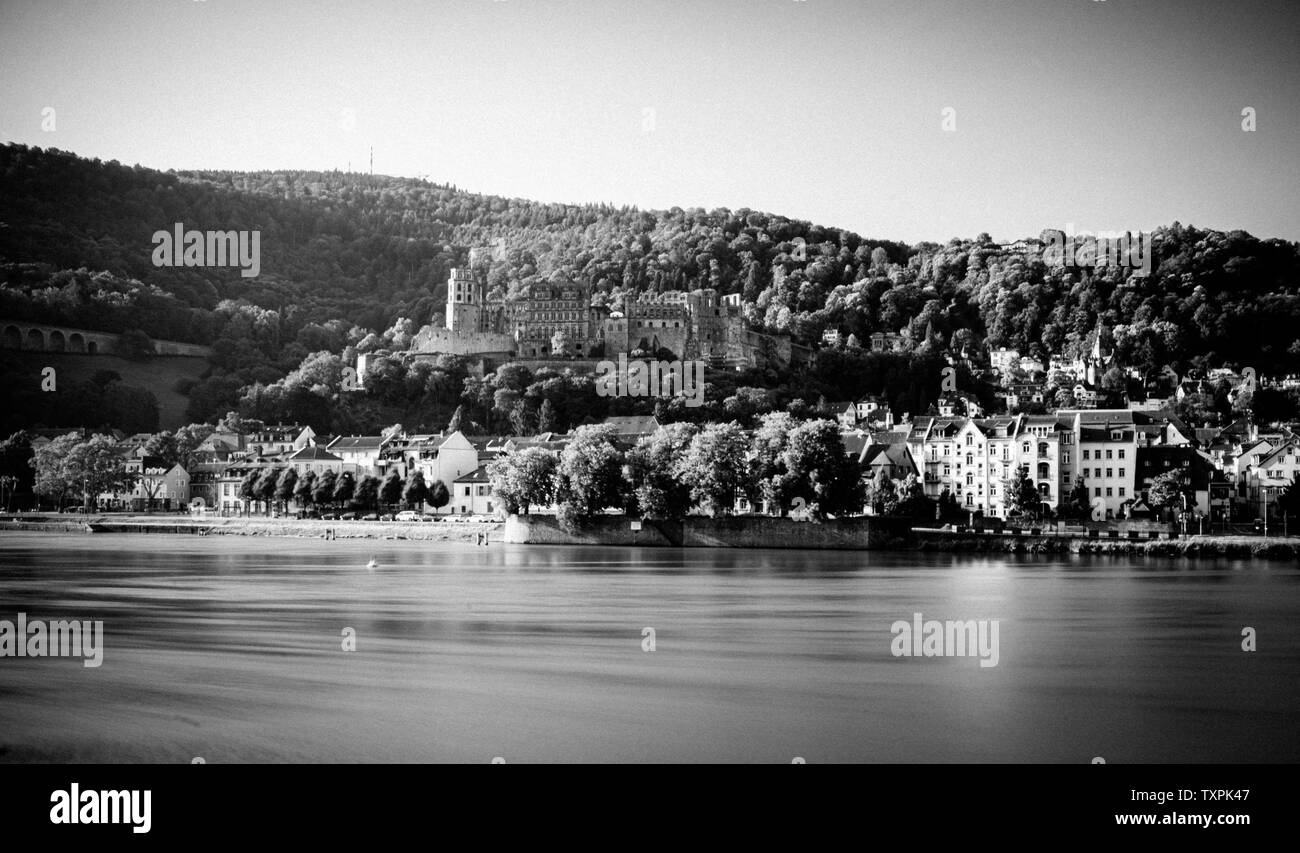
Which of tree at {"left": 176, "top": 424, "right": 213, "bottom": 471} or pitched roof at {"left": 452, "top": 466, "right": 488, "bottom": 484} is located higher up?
tree at {"left": 176, "top": 424, "right": 213, "bottom": 471}

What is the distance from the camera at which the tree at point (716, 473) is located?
47156 millimetres

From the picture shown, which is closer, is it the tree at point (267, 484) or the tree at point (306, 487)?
the tree at point (306, 487)

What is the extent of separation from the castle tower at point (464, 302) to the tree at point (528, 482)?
4880 cm

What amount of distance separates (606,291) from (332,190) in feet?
170

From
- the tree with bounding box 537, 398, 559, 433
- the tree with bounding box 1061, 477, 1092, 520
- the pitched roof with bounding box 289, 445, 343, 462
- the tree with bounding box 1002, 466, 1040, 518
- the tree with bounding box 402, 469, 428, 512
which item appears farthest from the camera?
the tree with bounding box 537, 398, 559, 433

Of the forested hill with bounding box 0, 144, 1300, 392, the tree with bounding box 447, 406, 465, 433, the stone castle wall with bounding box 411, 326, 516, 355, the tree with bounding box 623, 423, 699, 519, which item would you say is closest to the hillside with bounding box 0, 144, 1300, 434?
the forested hill with bounding box 0, 144, 1300, 392

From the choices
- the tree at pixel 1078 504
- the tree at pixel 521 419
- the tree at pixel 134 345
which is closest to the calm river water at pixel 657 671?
the tree at pixel 1078 504

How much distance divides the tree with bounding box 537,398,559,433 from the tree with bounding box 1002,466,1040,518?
3161 centimetres

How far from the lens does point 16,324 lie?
92750mm

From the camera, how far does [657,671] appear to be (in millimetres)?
19844

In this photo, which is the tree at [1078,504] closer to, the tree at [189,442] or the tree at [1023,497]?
the tree at [1023,497]

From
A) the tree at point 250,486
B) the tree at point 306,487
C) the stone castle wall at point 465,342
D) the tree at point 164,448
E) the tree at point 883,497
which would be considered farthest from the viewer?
the stone castle wall at point 465,342

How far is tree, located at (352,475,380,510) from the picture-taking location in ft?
220

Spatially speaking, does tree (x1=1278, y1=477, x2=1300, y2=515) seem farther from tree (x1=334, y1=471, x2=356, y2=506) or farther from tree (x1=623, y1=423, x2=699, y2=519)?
tree (x1=334, y1=471, x2=356, y2=506)
